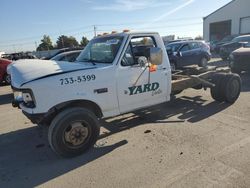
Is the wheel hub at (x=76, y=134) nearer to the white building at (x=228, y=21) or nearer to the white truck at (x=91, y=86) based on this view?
the white truck at (x=91, y=86)

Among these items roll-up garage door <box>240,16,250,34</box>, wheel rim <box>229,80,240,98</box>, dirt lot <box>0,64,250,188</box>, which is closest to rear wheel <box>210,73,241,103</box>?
wheel rim <box>229,80,240,98</box>

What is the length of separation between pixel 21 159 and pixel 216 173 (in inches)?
128

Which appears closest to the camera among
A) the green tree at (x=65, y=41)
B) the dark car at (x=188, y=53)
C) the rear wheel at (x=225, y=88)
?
the rear wheel at (x=225, y=88)

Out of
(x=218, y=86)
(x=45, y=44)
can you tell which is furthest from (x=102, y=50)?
(x=45, y=44)

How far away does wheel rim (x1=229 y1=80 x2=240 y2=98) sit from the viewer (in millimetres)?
7148

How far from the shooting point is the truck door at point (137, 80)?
16.4 feet

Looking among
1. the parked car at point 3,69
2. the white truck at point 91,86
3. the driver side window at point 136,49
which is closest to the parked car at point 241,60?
the white truck at point 91,86

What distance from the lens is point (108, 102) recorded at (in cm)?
485

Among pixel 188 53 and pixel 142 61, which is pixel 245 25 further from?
pixel 142 61

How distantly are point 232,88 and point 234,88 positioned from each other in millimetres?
102

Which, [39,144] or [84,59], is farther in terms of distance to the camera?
[84,59]

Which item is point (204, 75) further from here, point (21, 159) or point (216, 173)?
point (21, 159)

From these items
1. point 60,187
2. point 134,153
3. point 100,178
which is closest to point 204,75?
point 134,153

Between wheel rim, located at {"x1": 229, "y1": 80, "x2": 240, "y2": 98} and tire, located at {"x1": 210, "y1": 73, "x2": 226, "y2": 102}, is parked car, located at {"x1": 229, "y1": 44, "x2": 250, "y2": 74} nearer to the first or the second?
wheel rim, located at {"x1": 229, "y1": 80, "x2": 240, "y2": 98}
